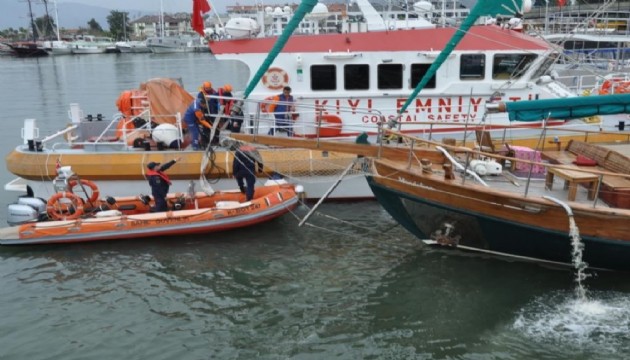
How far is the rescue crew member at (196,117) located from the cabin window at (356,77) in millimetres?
3075

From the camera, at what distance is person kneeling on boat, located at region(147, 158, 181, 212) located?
987 cm

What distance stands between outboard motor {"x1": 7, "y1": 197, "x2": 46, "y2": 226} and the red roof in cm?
544

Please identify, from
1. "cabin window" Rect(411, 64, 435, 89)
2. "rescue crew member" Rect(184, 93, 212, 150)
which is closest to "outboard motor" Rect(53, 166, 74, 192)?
"rescue crew member" Rect(184, 93, 212, 150)

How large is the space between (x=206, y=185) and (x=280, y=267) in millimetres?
2843

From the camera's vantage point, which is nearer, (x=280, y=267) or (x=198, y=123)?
(x=280, y=267)

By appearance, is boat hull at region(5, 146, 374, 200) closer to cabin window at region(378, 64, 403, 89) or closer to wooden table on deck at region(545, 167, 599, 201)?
cabin window at region(378, 64, 403, 89)

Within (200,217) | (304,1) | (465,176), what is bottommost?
(200,217)

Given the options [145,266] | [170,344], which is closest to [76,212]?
[145,266]

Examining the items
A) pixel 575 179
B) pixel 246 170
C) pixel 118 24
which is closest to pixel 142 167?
pixel 246 170

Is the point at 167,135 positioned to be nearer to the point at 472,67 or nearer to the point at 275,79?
the point at 275,79

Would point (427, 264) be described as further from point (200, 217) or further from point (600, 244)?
point (200, 217)

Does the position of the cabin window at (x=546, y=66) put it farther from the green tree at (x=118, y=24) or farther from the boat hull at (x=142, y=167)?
the green tree at (x=118, y=24)

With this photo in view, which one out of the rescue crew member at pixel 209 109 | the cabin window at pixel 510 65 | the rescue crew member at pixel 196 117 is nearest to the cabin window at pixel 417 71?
the cabin window at pixel 510 65

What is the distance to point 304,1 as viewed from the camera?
8477 millimetres
